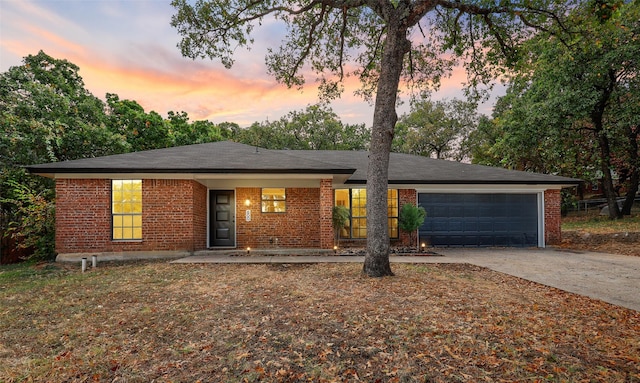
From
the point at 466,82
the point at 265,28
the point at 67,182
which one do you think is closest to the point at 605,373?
the point at 466,82

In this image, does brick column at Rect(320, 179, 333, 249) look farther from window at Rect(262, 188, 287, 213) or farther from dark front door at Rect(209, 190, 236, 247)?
dark front door at Rect(209, 190, 236, 247)

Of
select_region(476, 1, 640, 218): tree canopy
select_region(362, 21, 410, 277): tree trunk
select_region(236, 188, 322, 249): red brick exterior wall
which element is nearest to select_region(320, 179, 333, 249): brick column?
select_region(236, 188, 322, 249): red brick exterior wall

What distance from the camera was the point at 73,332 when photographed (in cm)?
395

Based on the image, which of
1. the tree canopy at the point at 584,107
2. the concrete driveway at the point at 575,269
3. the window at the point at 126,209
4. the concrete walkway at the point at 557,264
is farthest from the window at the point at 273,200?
the tree canopy at the point at 584,107

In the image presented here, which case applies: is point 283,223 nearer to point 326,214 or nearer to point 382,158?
point 326,214

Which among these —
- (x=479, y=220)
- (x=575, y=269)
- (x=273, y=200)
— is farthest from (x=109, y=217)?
(x=479, y=220)

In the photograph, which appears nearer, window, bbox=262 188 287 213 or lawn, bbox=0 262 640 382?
lawn, bbox=0 262 640 382

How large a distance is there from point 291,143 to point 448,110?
1648cm

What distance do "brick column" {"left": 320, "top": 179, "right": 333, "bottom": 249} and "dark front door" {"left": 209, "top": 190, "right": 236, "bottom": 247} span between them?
3617 millimetres

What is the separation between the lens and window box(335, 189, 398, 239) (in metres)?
12.2

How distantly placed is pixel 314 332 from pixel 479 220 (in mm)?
10793

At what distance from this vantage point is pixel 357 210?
39.9 ft

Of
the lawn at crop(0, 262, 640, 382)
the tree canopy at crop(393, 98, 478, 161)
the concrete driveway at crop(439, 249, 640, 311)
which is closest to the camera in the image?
the lawn at crop(0, 262, 640, 382)

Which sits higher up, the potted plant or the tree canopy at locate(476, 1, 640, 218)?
the tree canopy at locate(476, 1, 640, 218)
